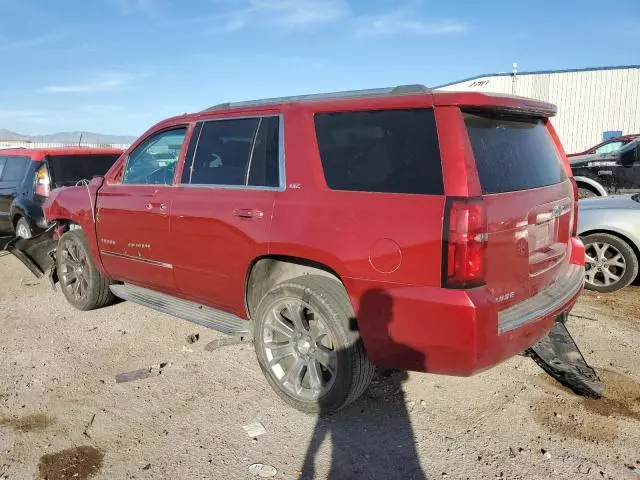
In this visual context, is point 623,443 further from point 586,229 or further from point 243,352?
point 586,229

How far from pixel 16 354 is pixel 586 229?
5.83 m

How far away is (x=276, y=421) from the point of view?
3320 mm

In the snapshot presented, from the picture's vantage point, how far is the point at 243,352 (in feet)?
14.5

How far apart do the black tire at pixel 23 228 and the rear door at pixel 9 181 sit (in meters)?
0.29

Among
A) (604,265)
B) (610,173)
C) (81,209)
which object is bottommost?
(604,265)

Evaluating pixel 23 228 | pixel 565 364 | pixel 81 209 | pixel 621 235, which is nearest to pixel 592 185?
pixel 621 235

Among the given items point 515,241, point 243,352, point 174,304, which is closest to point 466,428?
point 515,241

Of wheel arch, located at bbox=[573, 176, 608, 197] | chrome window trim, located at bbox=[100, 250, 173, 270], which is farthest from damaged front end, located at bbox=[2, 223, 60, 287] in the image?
wheel arch, located at bbox=[573, 176, 608, 197]

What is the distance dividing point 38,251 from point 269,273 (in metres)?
3.74

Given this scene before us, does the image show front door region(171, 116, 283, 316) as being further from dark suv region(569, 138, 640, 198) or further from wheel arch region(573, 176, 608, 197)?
dark suv region(569, 138, 640, 198)

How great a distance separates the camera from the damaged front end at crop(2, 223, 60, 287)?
5.86m

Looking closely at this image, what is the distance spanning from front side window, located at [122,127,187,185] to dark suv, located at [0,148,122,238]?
4.04 m

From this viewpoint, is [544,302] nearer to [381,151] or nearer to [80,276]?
[381,151]

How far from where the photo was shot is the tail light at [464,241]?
259cm
